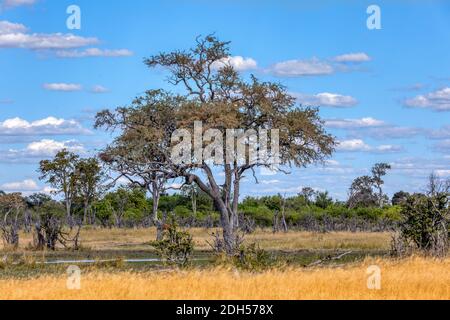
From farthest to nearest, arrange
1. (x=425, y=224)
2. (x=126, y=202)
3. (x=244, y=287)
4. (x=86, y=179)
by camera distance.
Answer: (x=126, y=202) < (x=86, y=179) < (x=425, y=224) < (x=244, y=287)

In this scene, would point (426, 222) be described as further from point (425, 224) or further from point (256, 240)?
point (256, 240)

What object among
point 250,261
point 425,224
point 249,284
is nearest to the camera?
point 249,284

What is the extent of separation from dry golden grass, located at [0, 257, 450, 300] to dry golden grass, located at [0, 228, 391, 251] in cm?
1761

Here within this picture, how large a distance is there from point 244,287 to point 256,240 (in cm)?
2986

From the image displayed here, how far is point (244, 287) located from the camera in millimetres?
17844

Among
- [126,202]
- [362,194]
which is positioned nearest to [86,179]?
[126,202]

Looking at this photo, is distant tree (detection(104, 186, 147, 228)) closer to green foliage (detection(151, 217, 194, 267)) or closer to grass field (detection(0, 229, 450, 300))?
green foliage (detection(151, 217, 194, 267))

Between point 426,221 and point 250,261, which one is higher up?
point 426,221

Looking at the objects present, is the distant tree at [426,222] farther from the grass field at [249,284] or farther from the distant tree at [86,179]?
the distant tree at [86,179]

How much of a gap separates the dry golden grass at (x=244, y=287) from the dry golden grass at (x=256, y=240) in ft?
57.8

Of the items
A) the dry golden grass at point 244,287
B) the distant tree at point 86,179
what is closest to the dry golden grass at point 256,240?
the distant tree at point 86,179

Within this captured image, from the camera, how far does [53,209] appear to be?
263ft

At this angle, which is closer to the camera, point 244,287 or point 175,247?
point 244,287

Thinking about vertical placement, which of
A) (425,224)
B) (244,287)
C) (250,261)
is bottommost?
(244,287)
